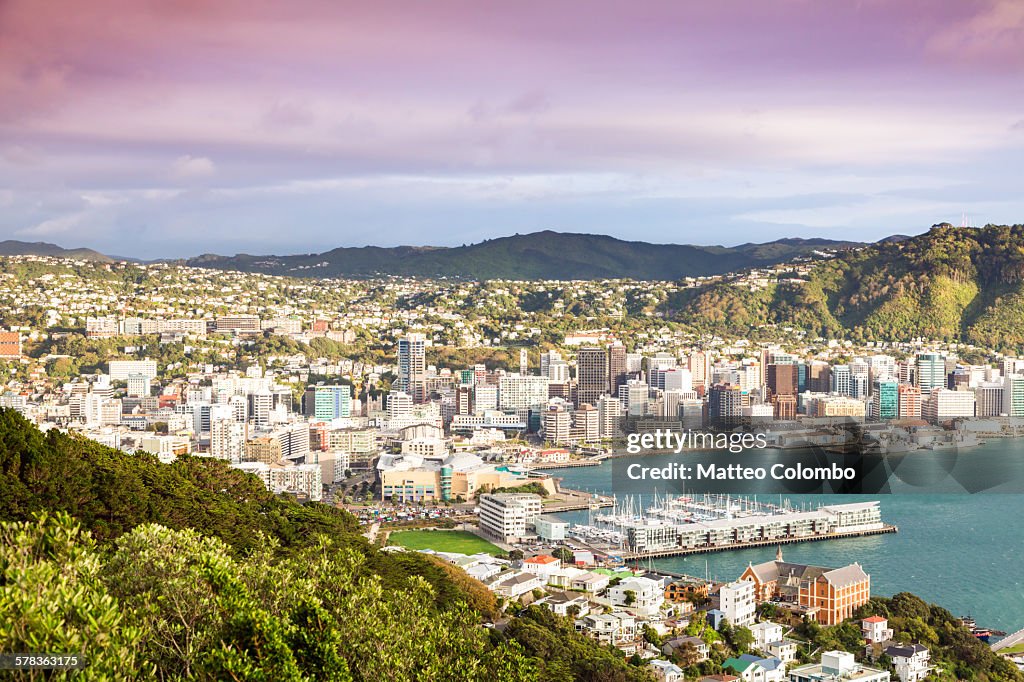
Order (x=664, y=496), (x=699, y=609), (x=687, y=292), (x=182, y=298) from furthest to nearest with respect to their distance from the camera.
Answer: (x=687, y=292), (x=182, y=298), (x=664, y=496), (x=699, y=609)

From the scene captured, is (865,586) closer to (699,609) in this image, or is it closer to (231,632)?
(699,609)

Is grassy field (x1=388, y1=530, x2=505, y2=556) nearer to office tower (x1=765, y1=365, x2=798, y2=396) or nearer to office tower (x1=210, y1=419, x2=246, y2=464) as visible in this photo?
office tower (x1=210, y1=419, x2=246, y2=464)

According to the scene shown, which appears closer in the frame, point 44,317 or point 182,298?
point 44,317

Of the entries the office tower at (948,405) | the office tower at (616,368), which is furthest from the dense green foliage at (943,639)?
the office tower at (616,368)

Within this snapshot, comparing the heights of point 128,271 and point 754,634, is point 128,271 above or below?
above

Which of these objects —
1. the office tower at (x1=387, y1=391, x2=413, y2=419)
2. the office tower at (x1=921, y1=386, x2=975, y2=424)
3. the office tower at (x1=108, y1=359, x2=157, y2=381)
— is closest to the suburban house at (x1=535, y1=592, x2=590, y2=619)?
the office tower at (x1=387, y1=391, x2=413, y2=419)

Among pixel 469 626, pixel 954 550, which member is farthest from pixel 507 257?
pixel 469 626

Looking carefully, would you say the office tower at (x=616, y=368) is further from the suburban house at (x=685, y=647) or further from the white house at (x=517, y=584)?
the suburban house at (x=685, y=647)
